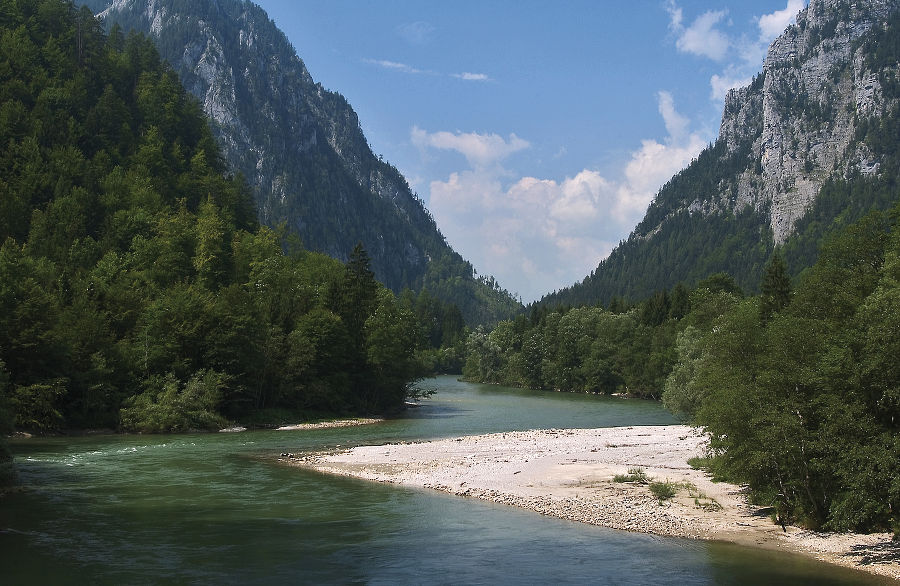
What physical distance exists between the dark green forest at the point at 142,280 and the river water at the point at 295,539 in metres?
7.83

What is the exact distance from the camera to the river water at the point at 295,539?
948 inches

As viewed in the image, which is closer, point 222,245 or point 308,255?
point 222,245

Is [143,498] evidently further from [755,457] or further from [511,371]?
[511,371]

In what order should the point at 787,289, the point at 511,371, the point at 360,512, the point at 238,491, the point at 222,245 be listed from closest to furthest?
1. the point at 360,512
2. the point at 238,491
3. the point at 787,289
4. the point at 222,245
5. the point at 511,371

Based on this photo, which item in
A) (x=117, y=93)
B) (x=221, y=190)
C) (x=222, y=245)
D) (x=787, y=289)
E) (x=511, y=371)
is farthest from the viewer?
(x=511, y=371)

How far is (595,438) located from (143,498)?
37487 millimetres

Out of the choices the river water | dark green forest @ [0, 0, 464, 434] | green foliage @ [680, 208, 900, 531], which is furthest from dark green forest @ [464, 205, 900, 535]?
dark green forest @ [0, 0, 464, 434]

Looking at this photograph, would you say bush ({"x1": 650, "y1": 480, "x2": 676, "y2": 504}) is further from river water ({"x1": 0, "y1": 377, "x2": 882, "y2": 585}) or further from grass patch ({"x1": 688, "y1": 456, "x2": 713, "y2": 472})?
grass patch ({"x1": 688, "y1": 456, "x2": 713, "y2": 472})

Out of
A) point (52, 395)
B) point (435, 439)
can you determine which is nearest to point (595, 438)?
point (435, 439)

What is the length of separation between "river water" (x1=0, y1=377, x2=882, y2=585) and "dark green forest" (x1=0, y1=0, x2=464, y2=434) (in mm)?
7833

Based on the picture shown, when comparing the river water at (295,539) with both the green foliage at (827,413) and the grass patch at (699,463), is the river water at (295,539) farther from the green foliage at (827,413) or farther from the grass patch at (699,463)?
the grass patch at (699,463)

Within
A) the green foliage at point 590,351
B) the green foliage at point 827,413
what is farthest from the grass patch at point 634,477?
the green foliage at point 590,351

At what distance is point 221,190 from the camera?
12719 cm

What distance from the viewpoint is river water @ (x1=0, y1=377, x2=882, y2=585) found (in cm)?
2408
